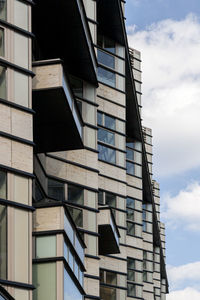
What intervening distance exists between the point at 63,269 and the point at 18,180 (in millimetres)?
2669

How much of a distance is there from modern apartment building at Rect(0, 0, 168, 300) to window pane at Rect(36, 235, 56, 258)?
0.09 ft

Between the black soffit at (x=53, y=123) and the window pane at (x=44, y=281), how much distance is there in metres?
5.04

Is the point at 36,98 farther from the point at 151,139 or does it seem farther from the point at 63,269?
the point at 151,139

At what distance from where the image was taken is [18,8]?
2136 centimetres

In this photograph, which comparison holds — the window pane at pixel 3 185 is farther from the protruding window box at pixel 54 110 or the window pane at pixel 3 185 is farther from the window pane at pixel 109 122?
the window pane at pixel 109 122

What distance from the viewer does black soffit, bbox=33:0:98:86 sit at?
26.9 meters

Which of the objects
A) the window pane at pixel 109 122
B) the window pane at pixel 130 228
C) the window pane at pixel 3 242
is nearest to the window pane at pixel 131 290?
the window pane at pixel 130 228

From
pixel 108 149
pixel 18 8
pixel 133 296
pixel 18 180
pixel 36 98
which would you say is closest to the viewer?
pixel 18 180

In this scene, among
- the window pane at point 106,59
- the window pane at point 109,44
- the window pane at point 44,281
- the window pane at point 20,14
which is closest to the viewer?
the window pane at point 44,281

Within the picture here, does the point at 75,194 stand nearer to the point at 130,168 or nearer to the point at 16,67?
the point at 16,67

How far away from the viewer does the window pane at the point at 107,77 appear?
127ft

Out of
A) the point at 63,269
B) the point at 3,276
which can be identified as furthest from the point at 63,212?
the point at 3,276

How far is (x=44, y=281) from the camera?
66.4ft

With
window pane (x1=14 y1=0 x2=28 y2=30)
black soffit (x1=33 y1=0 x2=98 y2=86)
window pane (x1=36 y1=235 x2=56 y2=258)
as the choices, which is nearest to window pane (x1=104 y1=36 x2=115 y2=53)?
black soffit (x1=33 y1=0 x2=98 y2=86)
